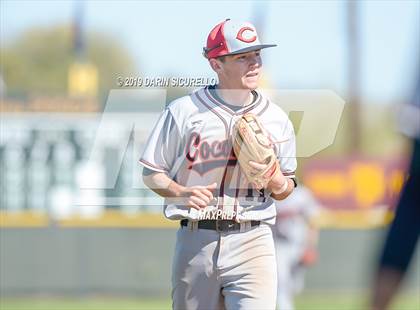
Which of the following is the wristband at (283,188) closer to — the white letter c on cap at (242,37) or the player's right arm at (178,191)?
the player's right arm at (178,191)

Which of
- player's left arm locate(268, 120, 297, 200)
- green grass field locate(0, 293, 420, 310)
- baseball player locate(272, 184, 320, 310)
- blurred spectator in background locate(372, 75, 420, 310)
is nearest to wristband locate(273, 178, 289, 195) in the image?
player's left arm locate(268, 120, 297, 200)

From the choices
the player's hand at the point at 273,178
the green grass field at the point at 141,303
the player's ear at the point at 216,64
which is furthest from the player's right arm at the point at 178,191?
the green grass field at the point at 141,303

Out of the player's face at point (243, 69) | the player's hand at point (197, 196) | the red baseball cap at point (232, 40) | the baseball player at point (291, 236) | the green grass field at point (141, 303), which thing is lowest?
the green grass field at point (141, 303)

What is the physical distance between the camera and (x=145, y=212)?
13.7 m

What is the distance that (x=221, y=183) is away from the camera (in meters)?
4.68

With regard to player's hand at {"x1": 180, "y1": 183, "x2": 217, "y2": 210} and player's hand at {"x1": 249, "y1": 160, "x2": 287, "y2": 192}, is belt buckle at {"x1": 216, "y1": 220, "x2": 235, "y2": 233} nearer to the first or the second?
player's hand at {"x1": 180, "y1": 183, "x2": 217, "y2": 210}

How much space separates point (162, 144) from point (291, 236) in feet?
17.5

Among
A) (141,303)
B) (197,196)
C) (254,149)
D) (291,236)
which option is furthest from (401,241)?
(141,303)

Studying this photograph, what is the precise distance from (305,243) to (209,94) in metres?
5.89

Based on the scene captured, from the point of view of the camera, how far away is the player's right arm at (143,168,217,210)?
15.0 feet

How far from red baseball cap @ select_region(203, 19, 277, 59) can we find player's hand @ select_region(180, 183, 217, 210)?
1.90 feet

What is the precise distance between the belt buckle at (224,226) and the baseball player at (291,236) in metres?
4.76

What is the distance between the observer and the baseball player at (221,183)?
4.63 m

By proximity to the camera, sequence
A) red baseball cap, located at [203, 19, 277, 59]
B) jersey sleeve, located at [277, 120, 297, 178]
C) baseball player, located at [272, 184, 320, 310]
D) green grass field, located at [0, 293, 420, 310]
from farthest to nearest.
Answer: green grass field, located at [0, 293, 420, 310]
baseball player, located at [272, 184, 320, 310]
jersey sleeve, located at [277, 120, 297, 178]
red baseball cap, located at [203, 19, 277, 59]
